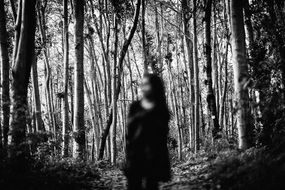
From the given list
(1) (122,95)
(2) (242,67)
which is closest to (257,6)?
(2) (242,67)

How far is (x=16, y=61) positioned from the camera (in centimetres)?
560

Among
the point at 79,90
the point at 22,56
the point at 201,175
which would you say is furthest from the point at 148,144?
the point at 79,90

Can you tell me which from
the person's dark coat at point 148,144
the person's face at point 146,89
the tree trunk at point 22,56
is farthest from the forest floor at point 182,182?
the tree trunk at point 22,56

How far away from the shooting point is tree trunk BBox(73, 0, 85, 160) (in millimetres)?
8352

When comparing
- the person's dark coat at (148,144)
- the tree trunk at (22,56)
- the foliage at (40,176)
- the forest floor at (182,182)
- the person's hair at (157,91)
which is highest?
the tree trunk at (22,56)

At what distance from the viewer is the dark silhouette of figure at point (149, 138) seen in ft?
11.9

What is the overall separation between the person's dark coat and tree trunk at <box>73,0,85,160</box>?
4.64m

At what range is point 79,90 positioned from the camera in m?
8.71

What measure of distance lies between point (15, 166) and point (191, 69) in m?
11.4

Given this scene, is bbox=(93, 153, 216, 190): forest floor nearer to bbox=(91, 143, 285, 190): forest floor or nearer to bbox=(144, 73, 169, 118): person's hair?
bbox=(91, 143, 285, 190): forest floor

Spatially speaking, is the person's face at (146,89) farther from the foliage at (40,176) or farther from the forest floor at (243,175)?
the foliage at (40,176)

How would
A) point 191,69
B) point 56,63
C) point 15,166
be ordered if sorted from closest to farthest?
point 15,166, point 191,69, point 56,63

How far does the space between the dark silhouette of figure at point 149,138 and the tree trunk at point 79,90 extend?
183 inches

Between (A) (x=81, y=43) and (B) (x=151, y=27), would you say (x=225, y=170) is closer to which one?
(A) (x=81, y=43)
